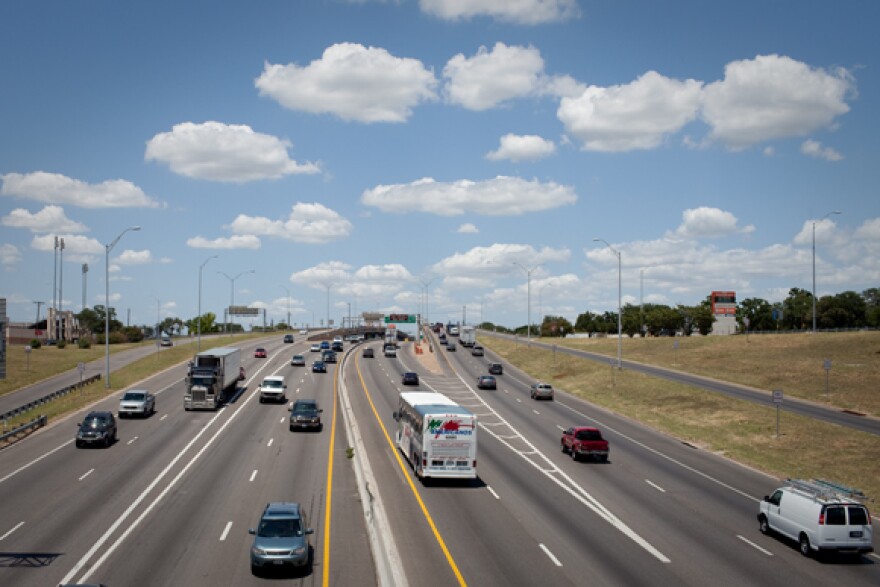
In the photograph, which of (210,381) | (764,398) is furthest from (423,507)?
(764,398)

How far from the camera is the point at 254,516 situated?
91.7 ft

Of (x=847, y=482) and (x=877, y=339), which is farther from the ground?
(x=877, y=339)

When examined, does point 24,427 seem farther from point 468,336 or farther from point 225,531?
point 468,336

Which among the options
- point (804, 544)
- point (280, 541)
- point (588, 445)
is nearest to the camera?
point (280, 541)

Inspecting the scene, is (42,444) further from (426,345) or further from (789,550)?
(426,345)

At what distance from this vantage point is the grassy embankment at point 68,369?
5822 centimetres

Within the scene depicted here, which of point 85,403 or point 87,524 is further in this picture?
point 85,403

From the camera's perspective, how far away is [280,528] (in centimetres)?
2172

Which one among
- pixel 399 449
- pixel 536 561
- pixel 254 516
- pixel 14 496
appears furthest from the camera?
pixel 399 449

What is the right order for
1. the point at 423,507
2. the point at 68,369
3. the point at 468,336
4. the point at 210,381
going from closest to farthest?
the point at 423,507
the point at 210,381
the point at 68,369
the point at 468,336

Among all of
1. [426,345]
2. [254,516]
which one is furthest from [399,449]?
[426,345]

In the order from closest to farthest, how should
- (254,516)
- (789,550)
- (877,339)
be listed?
(789,550), (254,516), (877,339)

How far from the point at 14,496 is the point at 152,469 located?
666 cm

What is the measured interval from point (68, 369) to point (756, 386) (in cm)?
7470
